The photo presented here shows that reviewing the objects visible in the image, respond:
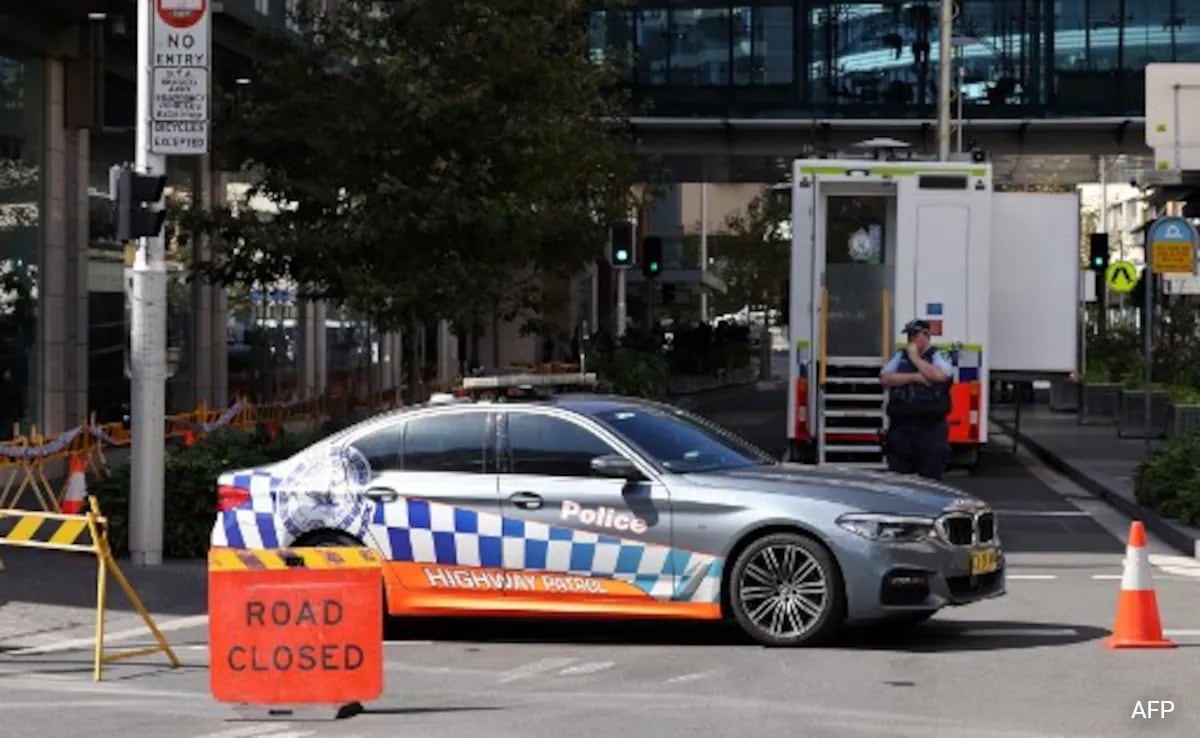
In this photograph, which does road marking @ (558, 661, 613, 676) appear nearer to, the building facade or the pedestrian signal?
the building facade

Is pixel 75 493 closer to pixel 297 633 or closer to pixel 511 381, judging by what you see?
pixel 511 381

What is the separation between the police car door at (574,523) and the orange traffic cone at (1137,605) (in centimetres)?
250

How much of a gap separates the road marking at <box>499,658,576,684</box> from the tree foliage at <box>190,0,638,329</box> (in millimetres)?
12471

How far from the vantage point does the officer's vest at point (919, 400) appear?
1923 centimetres

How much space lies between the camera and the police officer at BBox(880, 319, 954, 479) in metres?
19.2

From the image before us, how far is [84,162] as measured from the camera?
2709cm

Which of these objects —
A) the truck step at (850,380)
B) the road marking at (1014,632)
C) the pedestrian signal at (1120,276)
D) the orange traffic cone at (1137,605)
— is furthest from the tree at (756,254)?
the orange traffic cone at (1137,605)

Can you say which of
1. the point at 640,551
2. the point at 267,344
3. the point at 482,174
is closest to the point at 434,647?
the point at 640,551

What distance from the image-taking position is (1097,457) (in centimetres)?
3094

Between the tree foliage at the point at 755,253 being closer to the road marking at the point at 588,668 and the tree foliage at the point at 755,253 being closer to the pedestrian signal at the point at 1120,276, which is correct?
the pedestrian signal at the point at 1120,276

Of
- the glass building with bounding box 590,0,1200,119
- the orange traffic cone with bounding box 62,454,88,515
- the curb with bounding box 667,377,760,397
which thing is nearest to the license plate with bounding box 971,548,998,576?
→ the orange traffic cone with bounding box 62,454,88,515

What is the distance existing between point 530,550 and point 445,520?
1.77 feet

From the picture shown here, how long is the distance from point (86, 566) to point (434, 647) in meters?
5.07

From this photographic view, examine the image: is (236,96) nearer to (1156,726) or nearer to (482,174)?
(482,174)
